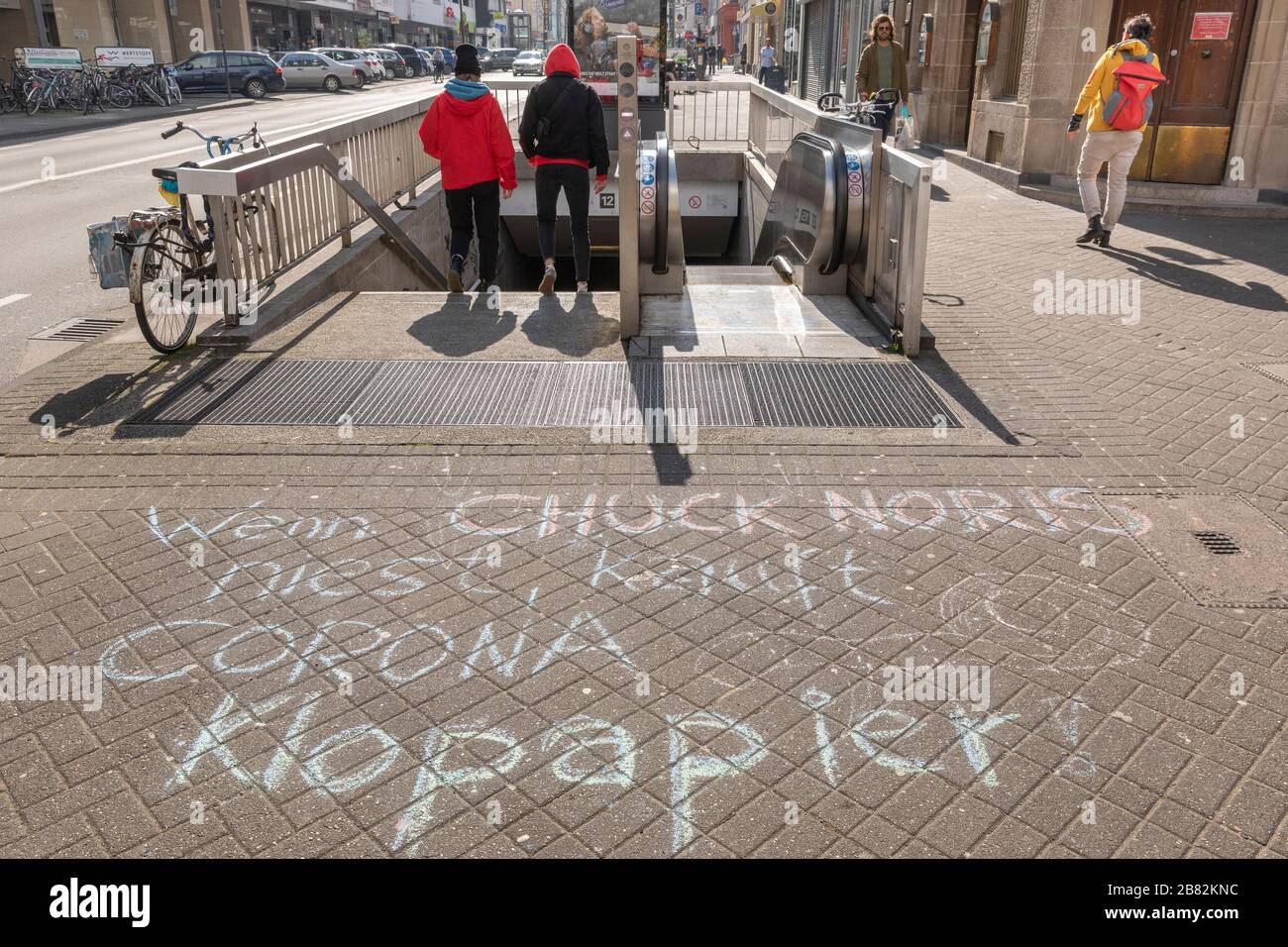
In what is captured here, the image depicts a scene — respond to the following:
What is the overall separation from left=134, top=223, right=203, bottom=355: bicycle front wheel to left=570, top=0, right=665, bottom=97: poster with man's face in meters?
11.1

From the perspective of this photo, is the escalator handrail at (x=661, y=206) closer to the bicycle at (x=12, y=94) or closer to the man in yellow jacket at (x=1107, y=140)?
the man in yellow jacket at (x=1107, y=140)

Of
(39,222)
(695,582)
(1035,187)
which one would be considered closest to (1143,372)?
(695,582)

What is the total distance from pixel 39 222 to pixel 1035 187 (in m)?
12.4

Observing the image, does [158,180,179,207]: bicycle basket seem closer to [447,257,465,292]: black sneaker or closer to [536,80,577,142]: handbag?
[447,257,465,292]: black sneaker

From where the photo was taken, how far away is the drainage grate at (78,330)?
7.69m

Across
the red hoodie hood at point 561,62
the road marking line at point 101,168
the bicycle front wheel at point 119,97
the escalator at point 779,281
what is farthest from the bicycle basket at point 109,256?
the bicycle front wheel at point 119,97

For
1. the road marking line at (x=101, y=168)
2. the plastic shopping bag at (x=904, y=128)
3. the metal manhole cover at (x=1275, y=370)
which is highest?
the plastic shopping bag at (x=904, y=128)

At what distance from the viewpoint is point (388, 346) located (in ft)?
23.0

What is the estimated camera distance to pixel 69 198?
1452 cm

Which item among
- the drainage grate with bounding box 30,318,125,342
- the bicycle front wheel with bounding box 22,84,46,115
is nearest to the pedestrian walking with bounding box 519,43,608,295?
the drainage grate with bounding box 30,318,125,342

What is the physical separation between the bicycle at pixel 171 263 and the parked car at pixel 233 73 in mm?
33851

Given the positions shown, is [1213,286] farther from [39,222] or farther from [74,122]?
[74,122]

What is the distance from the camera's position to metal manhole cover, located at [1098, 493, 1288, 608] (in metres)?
4.00
